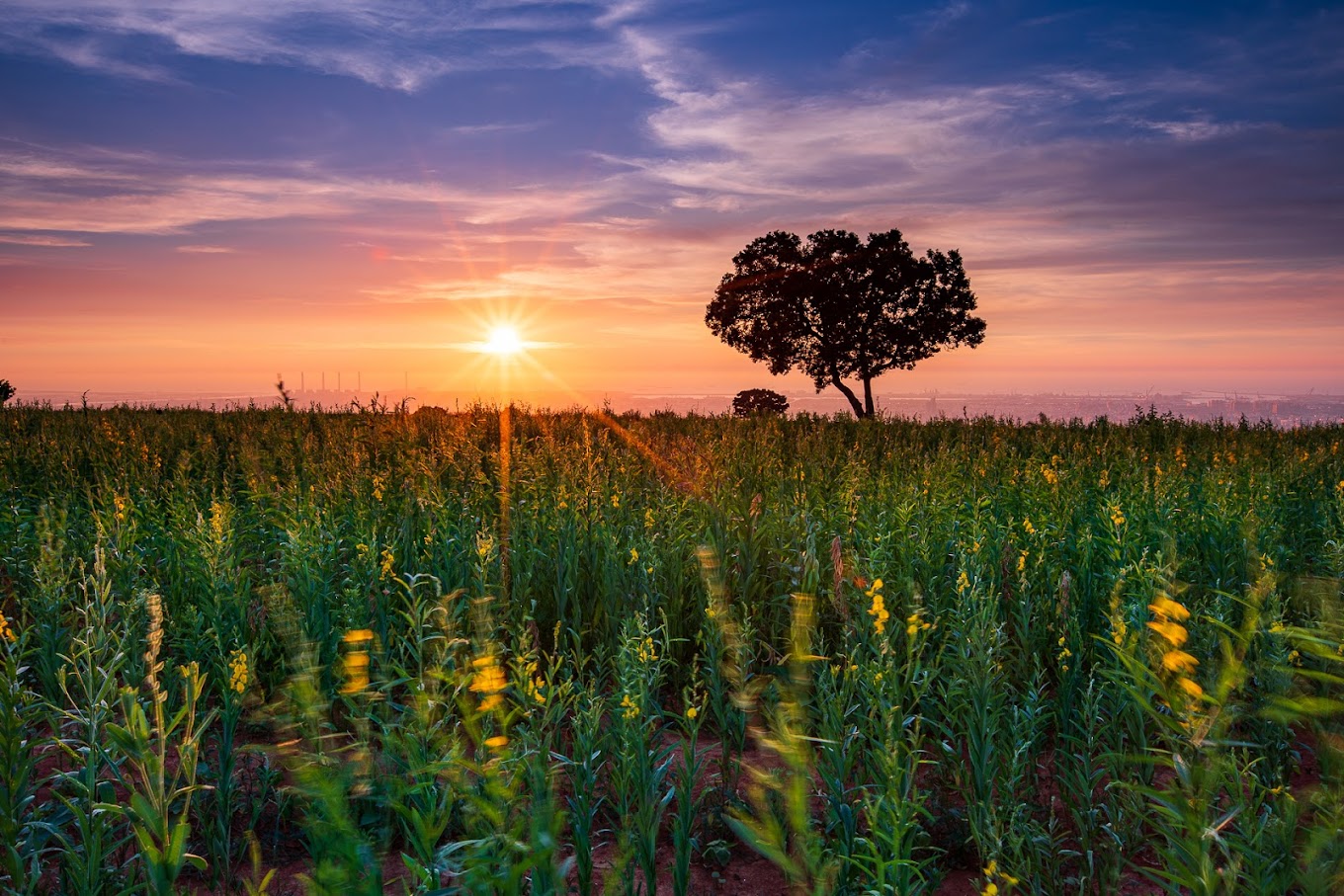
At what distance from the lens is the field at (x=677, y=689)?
8.06ft

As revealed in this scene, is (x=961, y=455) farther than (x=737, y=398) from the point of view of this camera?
No

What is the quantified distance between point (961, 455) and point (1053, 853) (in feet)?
28.6

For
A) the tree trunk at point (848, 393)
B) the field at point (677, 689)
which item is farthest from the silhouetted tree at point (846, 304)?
the field at point (677, 689)

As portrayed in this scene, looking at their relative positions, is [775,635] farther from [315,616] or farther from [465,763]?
[465,763]

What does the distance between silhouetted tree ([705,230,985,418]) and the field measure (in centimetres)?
3428

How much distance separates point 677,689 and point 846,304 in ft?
129

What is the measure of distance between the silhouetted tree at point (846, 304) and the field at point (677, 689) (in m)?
34.3

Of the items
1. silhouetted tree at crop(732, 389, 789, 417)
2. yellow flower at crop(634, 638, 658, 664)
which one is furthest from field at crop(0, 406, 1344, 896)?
silhouetted tree at crop(732, 389, 789, 417)

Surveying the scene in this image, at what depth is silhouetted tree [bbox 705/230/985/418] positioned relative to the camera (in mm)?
A: 42344

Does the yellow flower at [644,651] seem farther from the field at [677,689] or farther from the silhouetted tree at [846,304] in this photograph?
the silhouetted tree at [846,304]

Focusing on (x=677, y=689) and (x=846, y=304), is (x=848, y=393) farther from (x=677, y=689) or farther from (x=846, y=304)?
(x=677, y=689)

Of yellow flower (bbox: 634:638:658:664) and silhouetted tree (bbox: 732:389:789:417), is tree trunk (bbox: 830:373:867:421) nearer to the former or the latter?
silhouetted tree (bbox: 732:389:789:417)

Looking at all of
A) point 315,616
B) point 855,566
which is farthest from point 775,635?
point 315,616

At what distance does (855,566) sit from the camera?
4969mm
